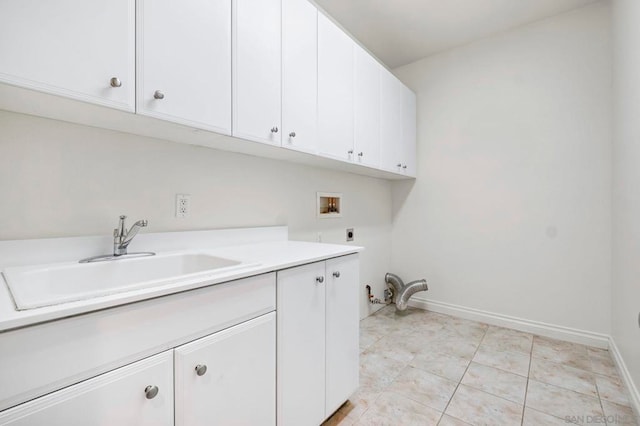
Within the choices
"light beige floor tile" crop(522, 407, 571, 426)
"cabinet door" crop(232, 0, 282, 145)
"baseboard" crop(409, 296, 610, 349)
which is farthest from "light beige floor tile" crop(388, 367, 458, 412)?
"cabinet door" crop(232, 0, 282, 145)

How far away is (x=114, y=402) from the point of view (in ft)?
2.27

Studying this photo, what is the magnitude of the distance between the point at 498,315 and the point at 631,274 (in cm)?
116

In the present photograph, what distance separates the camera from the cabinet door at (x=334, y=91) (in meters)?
1.69

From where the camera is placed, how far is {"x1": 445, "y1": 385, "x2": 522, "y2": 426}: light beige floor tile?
142 centimetres

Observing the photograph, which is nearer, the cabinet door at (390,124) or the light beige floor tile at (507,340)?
the light beige floor tile at (507,340)

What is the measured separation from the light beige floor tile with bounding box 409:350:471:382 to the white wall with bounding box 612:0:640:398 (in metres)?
0.81

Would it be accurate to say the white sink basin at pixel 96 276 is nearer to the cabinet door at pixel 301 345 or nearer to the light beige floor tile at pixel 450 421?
the cabinet door at pixel 301 345

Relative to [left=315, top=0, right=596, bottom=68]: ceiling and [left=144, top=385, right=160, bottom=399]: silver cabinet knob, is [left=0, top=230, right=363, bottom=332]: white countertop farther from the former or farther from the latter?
[left=315, top=0, right=596, bottom=68]: ceiling

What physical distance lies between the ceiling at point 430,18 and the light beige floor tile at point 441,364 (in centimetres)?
258

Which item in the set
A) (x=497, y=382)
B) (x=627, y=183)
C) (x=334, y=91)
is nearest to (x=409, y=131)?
(x=334, y=91)

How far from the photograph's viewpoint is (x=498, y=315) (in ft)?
8.51

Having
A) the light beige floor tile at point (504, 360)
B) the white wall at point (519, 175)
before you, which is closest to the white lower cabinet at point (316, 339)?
the light beige floor tile at point (504, 360)

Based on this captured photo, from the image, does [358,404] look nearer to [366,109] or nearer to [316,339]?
[316,339]

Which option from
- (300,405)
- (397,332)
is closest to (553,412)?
(397,332)
